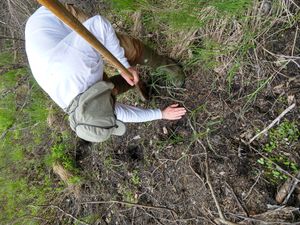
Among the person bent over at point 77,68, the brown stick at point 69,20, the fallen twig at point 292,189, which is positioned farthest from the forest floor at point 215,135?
the brown stick at point 69,20

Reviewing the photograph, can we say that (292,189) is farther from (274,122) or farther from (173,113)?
(173,113)

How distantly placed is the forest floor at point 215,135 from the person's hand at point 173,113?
0.17ft

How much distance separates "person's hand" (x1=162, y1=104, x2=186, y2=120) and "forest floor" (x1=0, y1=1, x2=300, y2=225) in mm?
52

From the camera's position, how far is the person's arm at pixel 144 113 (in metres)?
2.09

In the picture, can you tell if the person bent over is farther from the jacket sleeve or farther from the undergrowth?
the undergrowth

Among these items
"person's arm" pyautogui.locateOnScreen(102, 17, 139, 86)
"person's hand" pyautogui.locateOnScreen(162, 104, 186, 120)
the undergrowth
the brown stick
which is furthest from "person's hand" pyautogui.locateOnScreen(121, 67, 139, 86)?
the undergrowth

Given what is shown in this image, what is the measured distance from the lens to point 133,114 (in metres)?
2.12

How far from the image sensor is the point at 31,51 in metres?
1.79

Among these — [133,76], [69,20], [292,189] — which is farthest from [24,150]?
[292,189]

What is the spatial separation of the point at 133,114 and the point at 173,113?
29 cm

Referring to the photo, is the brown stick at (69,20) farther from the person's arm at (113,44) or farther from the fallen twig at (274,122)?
the fallen twig at (274,122)

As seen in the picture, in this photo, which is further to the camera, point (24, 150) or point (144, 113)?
point (24, 150)

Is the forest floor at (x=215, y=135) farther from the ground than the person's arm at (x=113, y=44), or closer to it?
closer to it

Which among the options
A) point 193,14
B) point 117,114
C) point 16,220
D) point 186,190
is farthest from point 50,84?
point 16,220
